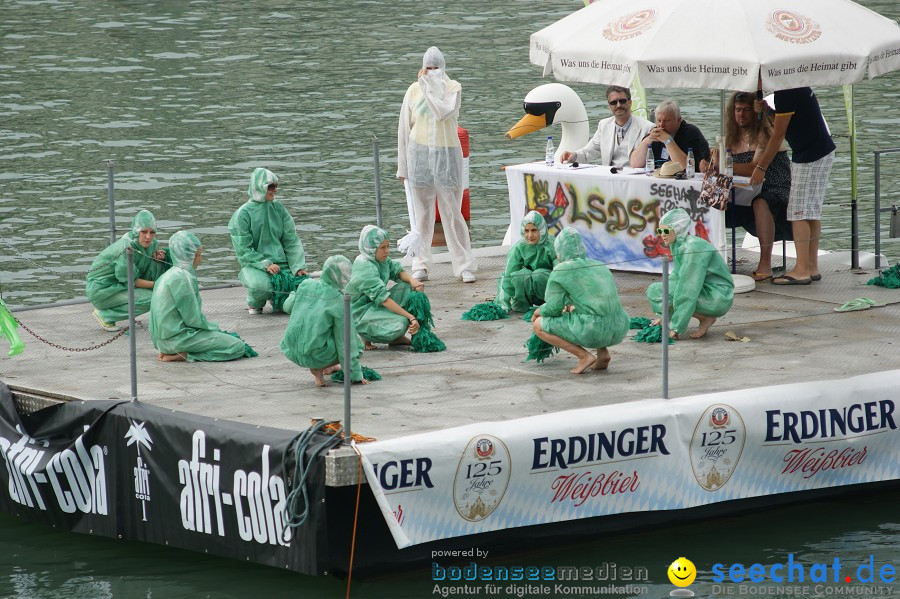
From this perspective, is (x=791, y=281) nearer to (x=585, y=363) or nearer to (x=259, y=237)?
(x=585, y=363)

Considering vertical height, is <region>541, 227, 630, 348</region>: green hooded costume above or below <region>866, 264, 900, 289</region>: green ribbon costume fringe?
above

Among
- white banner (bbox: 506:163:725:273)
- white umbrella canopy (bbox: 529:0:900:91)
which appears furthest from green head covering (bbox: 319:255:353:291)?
white banner (bbox: 506:163:725:273)

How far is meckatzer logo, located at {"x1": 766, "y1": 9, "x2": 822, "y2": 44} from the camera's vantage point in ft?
40.0

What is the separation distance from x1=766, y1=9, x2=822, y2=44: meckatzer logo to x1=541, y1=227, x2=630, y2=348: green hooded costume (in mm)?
2624

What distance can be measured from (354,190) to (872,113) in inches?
319

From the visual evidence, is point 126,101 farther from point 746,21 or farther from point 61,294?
point 746,21

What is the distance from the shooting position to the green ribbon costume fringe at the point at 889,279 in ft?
42.9

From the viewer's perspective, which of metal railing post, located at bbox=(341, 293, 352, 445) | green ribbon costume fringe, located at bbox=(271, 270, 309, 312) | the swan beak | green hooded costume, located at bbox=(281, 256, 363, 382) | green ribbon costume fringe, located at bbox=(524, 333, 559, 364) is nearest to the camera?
metal railing post, located at bbox=(341, 293, 352, 445)

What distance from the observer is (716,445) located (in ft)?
32.7

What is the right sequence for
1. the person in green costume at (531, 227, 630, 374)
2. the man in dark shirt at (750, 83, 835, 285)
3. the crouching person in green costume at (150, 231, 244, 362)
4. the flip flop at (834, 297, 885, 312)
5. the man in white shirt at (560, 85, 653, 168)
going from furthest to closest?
1. the man in white shirt at (560, 85, 653, 168)
2. the man in dark shirt at (750, 83, 835, 285)
3. the flip flop at (834, 297, 885, 312)
4. the crouching person in green costume at (150, 231, 244, 362)
5. the person in green costume at (531, 227, 630, 374)

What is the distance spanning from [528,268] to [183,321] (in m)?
2.74

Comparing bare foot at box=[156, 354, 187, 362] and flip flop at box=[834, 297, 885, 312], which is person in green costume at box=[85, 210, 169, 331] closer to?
bare foot at box=[156, 354, 187, 362]

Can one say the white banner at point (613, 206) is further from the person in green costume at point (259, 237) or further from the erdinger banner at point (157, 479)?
the erdinger banner at point (157, 479)

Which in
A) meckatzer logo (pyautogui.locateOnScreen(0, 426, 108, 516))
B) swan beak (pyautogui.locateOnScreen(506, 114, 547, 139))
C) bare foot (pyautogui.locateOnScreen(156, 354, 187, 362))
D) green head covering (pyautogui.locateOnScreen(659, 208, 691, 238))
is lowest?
meckatzer logo (pyautogui.locateOnScreen(0, 426, 108, 516))
